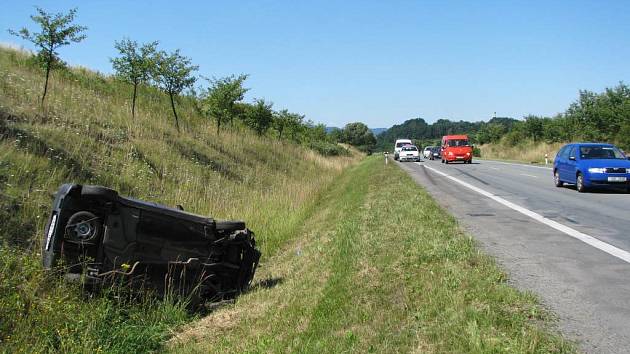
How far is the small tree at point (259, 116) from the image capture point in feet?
125

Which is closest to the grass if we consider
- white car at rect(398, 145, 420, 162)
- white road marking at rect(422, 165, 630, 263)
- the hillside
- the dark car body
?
the dark car body

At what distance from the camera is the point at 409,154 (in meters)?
50.0

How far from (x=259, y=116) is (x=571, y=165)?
25288mm

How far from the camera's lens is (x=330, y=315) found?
16.9ft

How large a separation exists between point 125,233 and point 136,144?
37.9 ft

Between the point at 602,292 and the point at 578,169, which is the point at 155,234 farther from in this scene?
the point at 578,169

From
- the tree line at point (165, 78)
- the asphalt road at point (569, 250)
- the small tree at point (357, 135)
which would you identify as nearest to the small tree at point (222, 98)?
the tree line at point (165, 78)

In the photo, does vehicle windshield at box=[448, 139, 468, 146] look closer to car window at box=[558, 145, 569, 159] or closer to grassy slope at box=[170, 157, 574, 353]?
car window at box=[558, 145, 569, 159]

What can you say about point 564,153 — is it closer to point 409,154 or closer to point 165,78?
point 165,78

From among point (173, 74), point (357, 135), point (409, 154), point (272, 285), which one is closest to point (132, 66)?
point (173, 74)

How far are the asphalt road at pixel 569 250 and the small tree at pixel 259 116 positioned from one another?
25206 millimetres

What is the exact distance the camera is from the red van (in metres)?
41.2

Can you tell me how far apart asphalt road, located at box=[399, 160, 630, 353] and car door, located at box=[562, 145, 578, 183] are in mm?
1946

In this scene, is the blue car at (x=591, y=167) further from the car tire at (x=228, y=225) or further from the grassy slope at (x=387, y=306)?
the car tire at (x=228, y=225)
